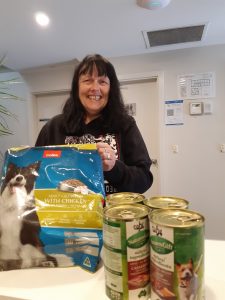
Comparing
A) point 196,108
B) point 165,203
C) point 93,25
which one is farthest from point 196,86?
point 165,203

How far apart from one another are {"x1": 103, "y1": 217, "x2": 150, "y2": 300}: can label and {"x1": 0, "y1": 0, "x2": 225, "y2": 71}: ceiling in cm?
155

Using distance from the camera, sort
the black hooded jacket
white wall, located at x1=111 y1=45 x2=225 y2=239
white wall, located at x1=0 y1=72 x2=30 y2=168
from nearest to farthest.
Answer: the black hooded jacket
white wall, located at x1=111 y1=45 x2=225 y2=239
white wall, located at x1=0 y1=72 x2=30 y2=168

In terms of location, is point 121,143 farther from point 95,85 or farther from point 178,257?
point 178,257

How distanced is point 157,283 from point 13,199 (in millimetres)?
323

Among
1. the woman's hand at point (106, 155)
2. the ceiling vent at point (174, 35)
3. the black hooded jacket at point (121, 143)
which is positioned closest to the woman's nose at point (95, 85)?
the black hooded jacket at point (121, 143)

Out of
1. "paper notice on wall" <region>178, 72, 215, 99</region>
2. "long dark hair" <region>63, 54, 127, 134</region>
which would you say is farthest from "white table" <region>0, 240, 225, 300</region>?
"paper notice on wall" <region>178, 72, 215, 99</region>

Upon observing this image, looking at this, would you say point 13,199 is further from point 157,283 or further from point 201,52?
point 201,52

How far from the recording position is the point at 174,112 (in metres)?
2.32

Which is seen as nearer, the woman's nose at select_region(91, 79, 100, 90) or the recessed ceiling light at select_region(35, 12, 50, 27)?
the woman's nose at select_region(91, 79, 100, 90)

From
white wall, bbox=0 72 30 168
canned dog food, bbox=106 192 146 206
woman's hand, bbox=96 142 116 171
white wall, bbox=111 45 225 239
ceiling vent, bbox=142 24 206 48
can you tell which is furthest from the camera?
white wall, bbox=0 72 30 168

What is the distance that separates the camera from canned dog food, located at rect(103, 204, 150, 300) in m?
0.35

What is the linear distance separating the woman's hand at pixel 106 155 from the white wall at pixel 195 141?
5.94 feet

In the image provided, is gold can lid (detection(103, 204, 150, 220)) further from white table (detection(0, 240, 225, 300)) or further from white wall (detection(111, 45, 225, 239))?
white wall (detection(111, 45, 225, 239))

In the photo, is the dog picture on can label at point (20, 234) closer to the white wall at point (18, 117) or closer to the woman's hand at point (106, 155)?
the woman's hand at point (106, 155)
